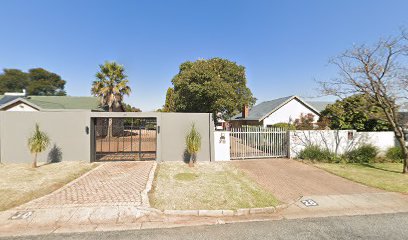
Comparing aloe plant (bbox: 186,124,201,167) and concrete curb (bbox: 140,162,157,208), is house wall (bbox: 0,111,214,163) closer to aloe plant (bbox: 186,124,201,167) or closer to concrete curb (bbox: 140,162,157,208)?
aloe plant (bbox: 186,124,201,167)

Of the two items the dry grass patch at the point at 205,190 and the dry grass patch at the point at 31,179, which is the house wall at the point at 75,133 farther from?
the dry grass patch at the point at 205,190

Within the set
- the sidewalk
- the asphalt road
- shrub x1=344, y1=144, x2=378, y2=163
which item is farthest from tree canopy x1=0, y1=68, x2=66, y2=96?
shrub x1=344, y1=144, x2=378, y2=163

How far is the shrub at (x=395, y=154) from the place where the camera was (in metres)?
12.5

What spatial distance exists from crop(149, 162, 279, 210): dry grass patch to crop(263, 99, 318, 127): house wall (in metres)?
14.0

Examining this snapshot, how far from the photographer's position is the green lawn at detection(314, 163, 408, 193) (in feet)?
26.6

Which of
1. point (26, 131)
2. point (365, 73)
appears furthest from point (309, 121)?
point (26, 131)

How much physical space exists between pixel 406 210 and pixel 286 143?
7304 mm

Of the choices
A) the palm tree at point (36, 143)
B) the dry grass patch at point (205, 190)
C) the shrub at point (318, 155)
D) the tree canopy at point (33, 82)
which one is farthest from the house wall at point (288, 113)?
the tree canopy at point (33, 82)

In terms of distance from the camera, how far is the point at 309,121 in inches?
874

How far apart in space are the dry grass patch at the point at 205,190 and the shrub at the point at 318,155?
5.21 metres

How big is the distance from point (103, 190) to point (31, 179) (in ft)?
11.8

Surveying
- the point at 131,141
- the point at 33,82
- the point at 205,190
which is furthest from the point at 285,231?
the point at 33,82

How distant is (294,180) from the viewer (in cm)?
880

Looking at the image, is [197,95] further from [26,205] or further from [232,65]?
[26,205]
